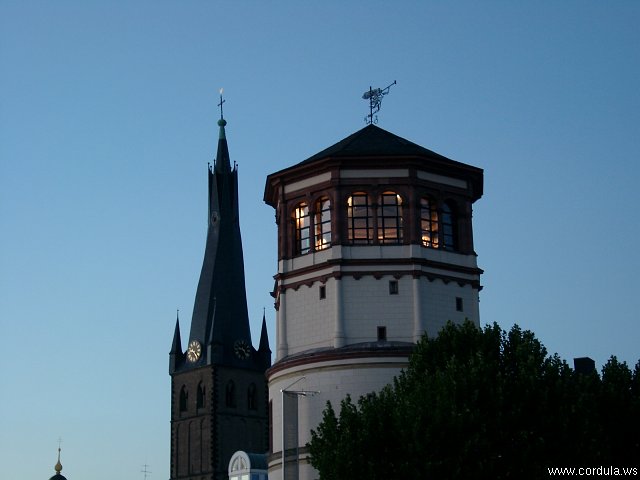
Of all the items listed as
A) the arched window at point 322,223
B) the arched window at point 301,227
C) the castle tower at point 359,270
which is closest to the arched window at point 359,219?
the castle tower at point 359,270

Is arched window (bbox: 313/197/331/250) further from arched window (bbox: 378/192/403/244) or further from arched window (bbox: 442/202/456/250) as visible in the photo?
arched window (bbox: 442/202/456/250)

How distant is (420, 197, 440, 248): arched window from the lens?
75.9m

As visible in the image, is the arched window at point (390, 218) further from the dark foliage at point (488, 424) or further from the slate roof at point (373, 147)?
the dark foliage at point (488, 424)

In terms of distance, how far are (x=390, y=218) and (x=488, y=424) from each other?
65.7 ft

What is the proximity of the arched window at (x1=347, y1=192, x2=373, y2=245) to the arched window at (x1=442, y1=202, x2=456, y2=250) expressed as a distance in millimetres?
4740

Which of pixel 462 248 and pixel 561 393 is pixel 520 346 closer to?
pixel 561 393

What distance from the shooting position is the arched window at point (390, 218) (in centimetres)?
7519

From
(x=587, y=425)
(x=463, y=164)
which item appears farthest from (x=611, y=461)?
(x=463, y=164)

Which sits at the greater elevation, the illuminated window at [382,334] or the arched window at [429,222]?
the arched window at [429,222]

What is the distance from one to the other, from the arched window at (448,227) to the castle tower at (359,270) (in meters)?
0.06

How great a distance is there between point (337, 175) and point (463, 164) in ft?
25.7

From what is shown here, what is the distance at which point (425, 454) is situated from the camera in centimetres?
5731

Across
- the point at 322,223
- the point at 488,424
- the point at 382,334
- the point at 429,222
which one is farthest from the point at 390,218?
the point at 488,424

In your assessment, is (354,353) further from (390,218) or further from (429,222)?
(429,222)
